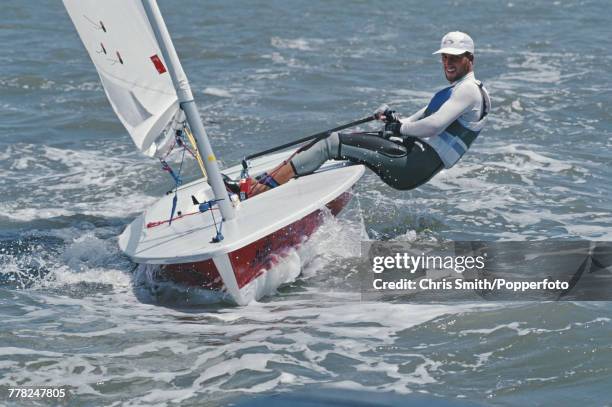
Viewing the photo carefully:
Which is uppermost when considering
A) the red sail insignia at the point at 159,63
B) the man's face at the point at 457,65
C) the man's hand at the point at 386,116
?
the red sail insignia at the point at 159,63

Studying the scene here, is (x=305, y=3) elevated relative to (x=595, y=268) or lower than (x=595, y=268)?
elevated

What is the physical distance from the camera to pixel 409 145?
709cm

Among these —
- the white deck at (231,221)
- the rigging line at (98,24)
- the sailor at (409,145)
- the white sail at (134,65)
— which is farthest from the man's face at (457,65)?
the rigging line at (98,24)

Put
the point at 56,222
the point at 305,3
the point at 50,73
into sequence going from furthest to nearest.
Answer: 1. the point at 305,3
2. the point at 50,73
3. the point at 56,222

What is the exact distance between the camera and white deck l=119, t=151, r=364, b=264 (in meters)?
5.94

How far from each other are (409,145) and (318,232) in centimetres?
99

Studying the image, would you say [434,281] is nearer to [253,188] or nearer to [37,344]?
[253,188]

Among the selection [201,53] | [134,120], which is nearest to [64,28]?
[201,53]

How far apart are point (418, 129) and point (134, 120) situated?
1.96 metres

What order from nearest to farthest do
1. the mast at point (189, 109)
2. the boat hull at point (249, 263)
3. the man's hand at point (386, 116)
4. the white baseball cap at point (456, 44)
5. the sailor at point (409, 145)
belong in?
the boat hull at point (249, 263) → the mast at point (189, 109) → the white baseball cap at point (456, 44) → the sailor at point (409, 145) → the man's hand at point (386, 116)

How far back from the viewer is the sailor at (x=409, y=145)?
683cm

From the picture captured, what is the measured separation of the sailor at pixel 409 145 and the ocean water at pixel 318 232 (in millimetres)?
396

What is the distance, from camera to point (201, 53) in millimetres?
15586

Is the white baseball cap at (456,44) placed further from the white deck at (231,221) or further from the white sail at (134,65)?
the white sail at (134,65)
